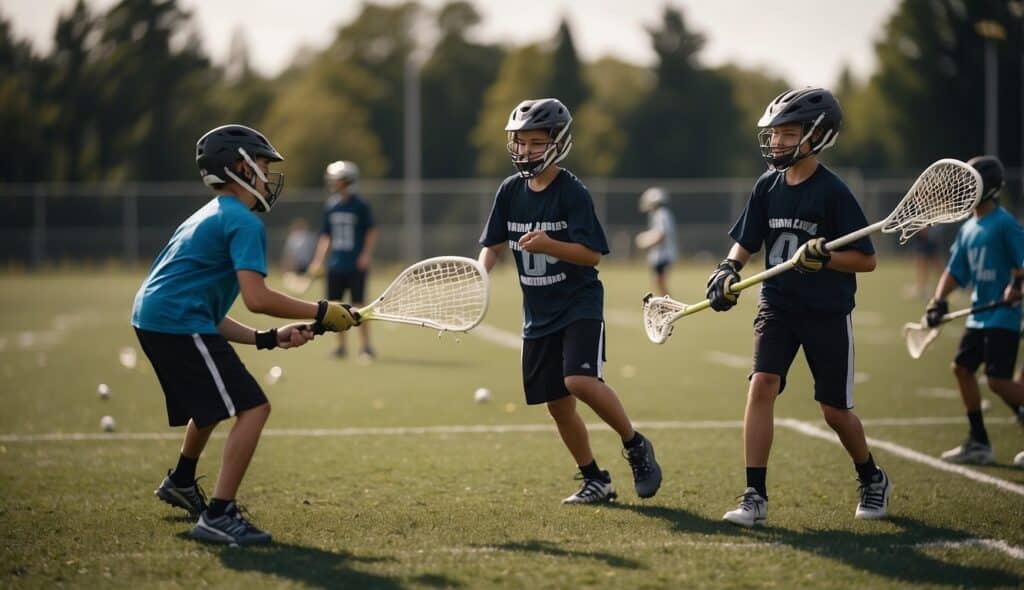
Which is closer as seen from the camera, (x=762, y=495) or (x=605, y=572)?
(x=605, y=572)

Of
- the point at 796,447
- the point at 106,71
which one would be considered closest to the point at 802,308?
the point at 796,447

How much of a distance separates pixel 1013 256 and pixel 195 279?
5.57 m

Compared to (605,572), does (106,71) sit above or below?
above

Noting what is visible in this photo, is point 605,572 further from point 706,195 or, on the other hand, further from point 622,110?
point 622,110

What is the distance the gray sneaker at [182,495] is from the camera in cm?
A: 646

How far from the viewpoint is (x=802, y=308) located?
6.29 m

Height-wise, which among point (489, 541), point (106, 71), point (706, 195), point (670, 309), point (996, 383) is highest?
point (106, 71)

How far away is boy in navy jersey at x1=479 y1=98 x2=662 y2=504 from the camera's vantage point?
6.49 m

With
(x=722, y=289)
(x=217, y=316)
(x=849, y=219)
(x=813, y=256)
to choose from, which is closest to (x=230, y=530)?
(x=217, y=316)

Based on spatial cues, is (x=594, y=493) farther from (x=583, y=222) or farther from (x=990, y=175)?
(x=990, y=175)

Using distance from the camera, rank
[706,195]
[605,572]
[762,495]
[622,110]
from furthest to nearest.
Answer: [622,110], [706,195], [762,495], [605,572]

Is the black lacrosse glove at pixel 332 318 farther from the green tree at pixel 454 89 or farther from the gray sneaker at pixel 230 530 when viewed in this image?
the green tree at pixel 454 89

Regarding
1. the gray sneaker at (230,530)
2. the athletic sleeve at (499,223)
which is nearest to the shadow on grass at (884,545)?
the athletic sleeve at (499,223)

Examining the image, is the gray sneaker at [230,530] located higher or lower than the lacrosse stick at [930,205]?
lower
